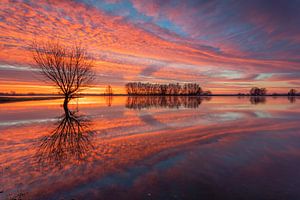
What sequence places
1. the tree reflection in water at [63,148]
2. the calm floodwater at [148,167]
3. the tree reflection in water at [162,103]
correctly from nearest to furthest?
the calm floodwater at [148,167]
the tree reflection in water at [63,148]
the tree reflection in water at [162,103]

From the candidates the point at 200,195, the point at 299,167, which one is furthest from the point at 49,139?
the point at 299,167

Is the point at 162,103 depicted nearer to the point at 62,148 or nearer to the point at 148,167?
the point at 62,148

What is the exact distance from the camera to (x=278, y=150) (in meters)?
7.32

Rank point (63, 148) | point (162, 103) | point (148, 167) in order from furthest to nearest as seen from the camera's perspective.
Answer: point (162, 103), point (63, 148), point (148, 167)

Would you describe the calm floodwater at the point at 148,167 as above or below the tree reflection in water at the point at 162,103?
below

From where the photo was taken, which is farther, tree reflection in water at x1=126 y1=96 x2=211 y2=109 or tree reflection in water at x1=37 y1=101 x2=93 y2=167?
tree reflection in water at x1=126 y1=96 x2=211 y2=109

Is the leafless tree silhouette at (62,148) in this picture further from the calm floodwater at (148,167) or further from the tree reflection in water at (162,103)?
the tree reflection in water at (162,103)

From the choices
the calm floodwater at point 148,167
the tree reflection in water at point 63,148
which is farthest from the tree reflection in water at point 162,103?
the calm floodwater at point 148,167

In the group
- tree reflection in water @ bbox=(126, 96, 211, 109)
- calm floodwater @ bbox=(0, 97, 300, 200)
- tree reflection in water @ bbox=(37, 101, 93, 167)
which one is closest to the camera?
calm floodwater @ bbox=(0, 97, 300, 200)

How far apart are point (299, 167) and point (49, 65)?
1229 inches

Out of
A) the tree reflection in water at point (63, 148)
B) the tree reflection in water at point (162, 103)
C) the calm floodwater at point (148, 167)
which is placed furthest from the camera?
the tree reflection in water at point (162, 103)

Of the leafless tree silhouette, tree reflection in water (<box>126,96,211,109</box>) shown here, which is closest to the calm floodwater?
the leafless tree silhouette

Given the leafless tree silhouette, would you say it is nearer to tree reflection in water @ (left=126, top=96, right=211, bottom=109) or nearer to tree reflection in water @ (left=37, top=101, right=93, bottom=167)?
tree reflection in water @ (left=37, top=101, right=93, bottom=167)

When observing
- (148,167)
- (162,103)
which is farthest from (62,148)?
(162,103)
